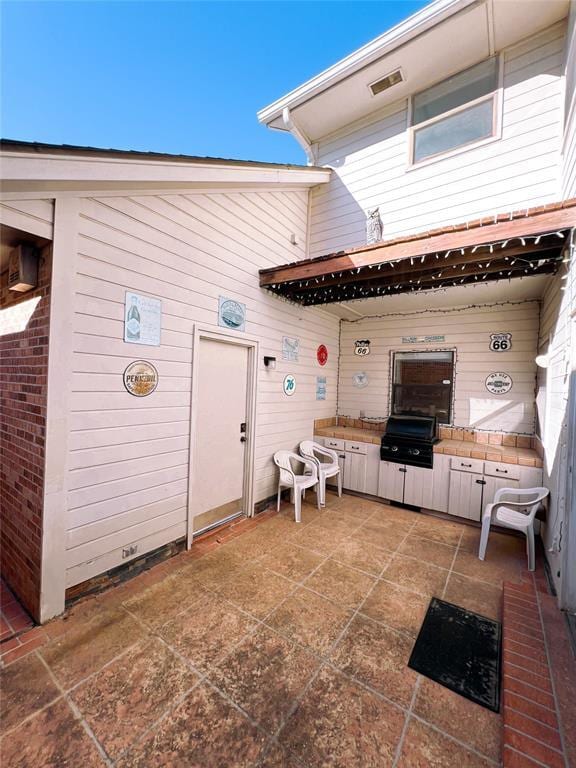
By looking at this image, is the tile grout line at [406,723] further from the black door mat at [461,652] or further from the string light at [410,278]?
the string light at [410,278]

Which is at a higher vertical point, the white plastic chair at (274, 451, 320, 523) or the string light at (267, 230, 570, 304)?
the string light at (267, 230, 570, 304)

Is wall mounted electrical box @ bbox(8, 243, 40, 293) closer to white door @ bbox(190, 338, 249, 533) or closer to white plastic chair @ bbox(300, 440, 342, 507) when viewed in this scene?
white door @ bbox(190, 338, 249, 533)

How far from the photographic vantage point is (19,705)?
155cm

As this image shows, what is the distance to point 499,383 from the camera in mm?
4277

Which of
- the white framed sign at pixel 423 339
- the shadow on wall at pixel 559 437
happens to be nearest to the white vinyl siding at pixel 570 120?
the shadow on wall at pixel 559 437

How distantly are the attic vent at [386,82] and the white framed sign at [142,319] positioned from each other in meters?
4.13

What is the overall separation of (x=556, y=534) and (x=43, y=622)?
403 cm

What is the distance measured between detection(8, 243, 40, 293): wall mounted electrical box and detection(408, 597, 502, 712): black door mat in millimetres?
3594

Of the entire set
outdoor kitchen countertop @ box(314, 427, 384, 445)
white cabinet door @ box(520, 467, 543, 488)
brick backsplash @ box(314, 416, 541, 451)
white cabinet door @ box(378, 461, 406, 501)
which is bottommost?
white cabinet door @ box(378, 461, 406, 501)

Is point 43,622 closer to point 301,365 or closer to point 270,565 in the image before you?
point 270,565

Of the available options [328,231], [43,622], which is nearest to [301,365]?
[328,231]

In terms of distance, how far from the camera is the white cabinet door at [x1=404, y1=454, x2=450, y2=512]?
3.96 m

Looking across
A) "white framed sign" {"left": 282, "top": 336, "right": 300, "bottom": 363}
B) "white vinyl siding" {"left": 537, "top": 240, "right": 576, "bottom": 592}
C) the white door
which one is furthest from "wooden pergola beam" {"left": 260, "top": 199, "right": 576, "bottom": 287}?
the white door

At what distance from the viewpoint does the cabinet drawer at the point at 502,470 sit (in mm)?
3502
